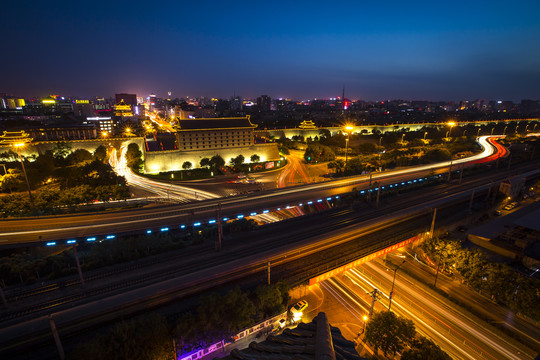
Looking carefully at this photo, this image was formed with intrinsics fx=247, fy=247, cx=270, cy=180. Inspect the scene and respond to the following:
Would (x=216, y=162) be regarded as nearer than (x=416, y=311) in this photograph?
No

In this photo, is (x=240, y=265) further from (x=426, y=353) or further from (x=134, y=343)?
(x=426, y=353)

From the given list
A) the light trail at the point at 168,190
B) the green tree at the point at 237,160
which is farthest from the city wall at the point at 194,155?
the light trail at the point at 168,190

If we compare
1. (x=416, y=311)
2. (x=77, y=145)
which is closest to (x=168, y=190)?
(x=416, y=311)

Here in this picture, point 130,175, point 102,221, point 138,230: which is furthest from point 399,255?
point 130,175

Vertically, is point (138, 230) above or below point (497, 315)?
above

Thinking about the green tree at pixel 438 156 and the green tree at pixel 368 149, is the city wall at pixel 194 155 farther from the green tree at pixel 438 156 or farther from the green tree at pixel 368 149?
the green tree at pixel 438 156

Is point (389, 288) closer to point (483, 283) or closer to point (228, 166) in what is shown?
point (483, 283)
